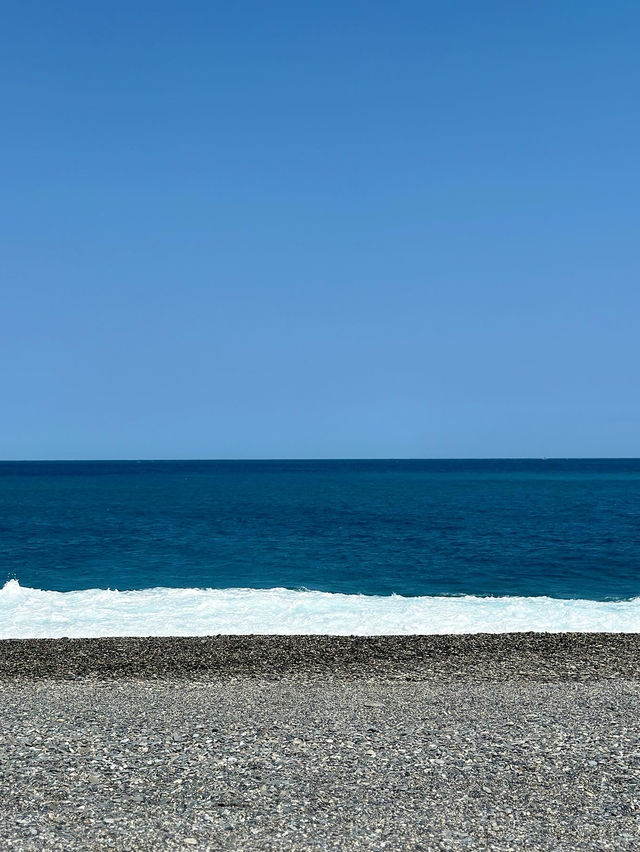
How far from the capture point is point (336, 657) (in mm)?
17094

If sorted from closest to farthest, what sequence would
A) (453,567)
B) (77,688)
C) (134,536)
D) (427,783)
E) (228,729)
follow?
1. (427,783)
2. (228,729)
3. (77,688)
4. (453,567)
5. (134,536)

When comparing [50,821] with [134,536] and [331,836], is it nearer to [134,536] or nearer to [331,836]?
[331,836]

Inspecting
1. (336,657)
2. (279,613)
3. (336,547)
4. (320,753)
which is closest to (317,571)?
(336,547)

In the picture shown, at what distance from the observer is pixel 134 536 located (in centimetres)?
4584

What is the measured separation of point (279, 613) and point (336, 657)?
283 inches

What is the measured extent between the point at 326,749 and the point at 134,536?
37.1 meters

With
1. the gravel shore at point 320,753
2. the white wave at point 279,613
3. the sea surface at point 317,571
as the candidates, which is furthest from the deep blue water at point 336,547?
the gravel shore at point 320,753

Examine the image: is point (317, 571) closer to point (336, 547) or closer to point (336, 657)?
point (336, 547)

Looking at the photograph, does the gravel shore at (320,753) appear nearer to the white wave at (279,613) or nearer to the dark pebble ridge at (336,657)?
the dark pebble ridge at (336,657)

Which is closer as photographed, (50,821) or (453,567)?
(50,821)

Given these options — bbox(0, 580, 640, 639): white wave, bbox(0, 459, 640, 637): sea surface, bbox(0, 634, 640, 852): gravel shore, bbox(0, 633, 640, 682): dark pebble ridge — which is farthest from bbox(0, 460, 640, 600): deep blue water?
bbox(0, 634, 640, 852): gravel shore

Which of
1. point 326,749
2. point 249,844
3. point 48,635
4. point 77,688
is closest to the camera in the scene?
point 249,844

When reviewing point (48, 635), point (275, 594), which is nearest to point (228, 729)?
point (48, 635)

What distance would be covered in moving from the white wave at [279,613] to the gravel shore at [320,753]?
4.97m
